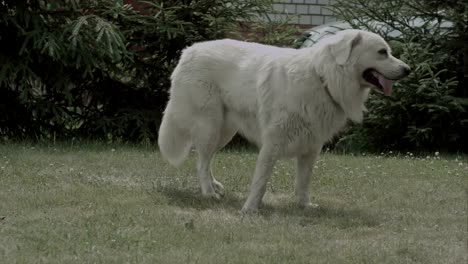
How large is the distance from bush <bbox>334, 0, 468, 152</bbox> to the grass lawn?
1.59 meters

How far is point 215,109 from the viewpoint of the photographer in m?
6.70

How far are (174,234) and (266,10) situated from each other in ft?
21.6

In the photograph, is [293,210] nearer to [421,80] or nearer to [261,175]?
[261,175]

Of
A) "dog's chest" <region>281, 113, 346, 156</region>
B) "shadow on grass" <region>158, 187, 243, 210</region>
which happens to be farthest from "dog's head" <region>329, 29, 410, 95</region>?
"shadow on grass" <region>158, 187, 243, 210</region>

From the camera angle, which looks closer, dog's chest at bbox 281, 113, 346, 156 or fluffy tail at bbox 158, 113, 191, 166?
dog's chest at bbox 281, 113, 346, 156

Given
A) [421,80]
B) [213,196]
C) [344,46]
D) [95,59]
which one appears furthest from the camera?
[421,80]

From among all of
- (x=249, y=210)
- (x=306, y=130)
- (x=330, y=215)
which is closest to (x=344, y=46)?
(x=306, y=130)

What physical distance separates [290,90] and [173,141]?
1.47 m

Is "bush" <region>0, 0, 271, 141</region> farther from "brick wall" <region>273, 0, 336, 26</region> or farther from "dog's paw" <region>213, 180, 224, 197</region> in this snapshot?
"brick wall" <region>273, 0, 336, 26</region>

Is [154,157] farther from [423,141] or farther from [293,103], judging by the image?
[423,141]

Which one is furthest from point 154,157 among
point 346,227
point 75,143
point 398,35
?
point 398,35

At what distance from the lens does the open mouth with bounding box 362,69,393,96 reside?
6.12 metres

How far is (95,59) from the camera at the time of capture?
391 inches

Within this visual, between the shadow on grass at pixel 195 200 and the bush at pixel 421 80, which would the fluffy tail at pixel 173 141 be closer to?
the shadow on grass at pixel 195 200
